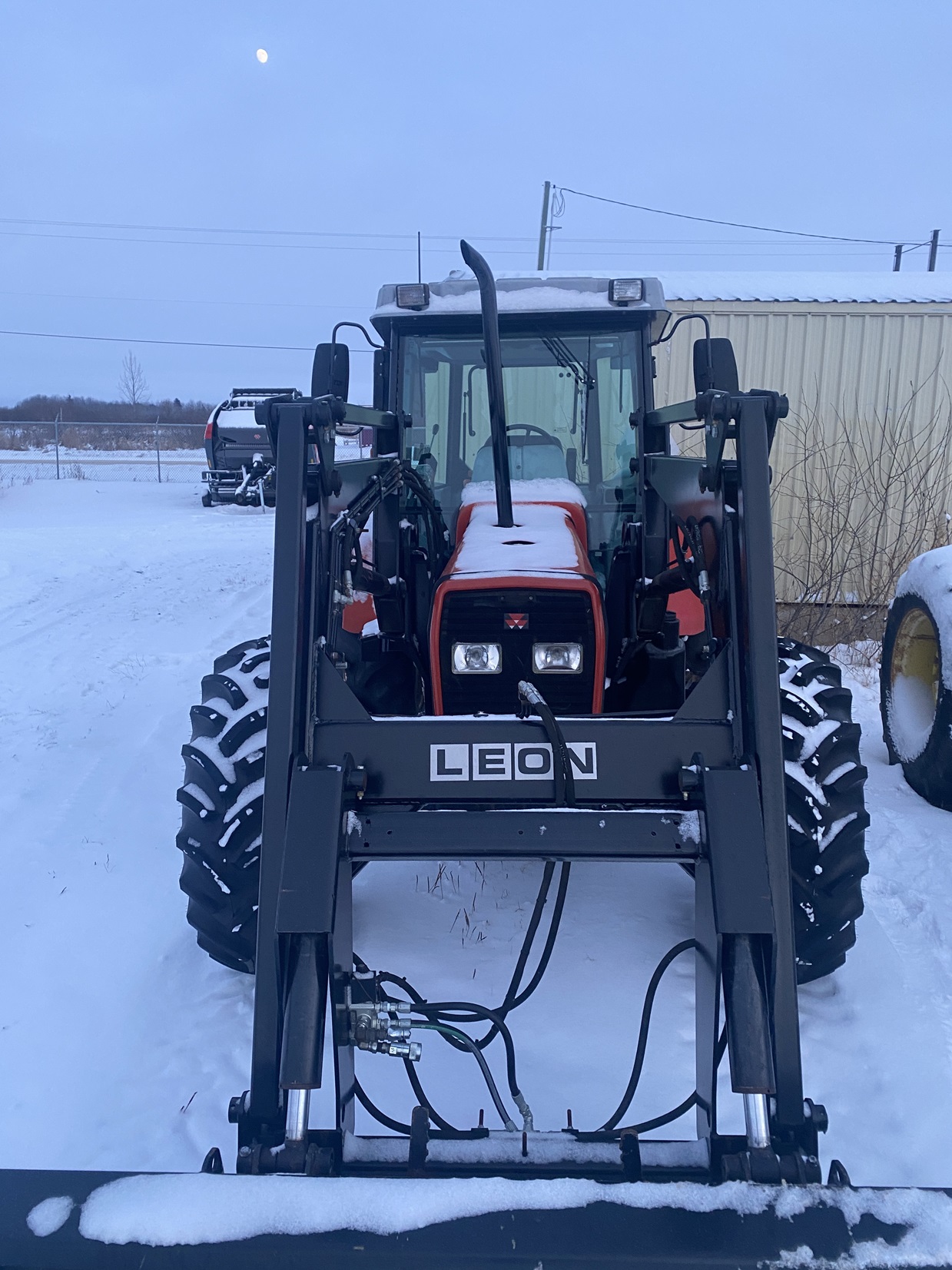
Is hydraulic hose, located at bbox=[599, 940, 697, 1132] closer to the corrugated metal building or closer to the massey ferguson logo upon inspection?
the massey ferguson logo

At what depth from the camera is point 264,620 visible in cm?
809

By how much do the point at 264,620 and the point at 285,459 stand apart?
233 inches

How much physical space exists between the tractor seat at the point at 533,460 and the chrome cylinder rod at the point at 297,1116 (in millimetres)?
2375

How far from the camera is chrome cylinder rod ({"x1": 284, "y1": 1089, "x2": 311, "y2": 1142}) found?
5.97 feet

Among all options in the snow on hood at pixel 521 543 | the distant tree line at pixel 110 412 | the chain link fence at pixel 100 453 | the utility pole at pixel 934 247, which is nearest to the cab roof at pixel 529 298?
the snow on hood at pixel 521 543

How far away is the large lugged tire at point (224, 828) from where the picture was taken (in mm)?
2768

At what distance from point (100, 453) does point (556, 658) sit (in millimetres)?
38085

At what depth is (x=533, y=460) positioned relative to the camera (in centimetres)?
369

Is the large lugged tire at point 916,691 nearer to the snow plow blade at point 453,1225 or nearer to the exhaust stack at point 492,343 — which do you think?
the exhaust stack at point 492,343

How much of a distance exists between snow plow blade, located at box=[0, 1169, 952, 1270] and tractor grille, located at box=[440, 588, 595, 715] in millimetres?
1453

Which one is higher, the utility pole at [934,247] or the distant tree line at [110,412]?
the utility pole at [934,247]

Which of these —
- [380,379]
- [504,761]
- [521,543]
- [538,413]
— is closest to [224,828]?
[504,761]

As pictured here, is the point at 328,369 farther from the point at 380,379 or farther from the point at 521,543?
the point at 521,543

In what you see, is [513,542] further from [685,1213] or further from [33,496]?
[33,496]
